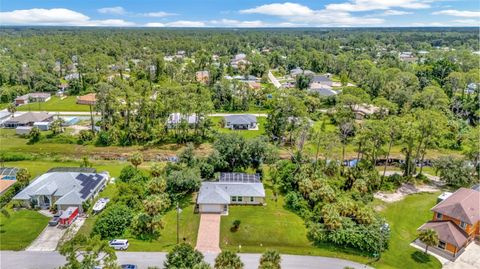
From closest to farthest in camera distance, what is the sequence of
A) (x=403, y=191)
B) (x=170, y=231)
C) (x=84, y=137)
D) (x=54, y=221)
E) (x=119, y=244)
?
(x=119, y=244) < (x=170, y=231) < (x=54, y=221) < (x=403, y=191) < (x=84, y=137)

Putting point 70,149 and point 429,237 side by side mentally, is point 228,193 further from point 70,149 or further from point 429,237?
point 70,149

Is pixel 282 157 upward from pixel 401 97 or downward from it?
downward

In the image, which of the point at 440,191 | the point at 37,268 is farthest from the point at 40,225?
the point at 440,191

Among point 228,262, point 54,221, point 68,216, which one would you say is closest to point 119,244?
point 68,216

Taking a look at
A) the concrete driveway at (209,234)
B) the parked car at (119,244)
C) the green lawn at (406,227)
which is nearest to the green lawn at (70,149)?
the concrete driveway at (209,234)

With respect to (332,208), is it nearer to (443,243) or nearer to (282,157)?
(443,243)

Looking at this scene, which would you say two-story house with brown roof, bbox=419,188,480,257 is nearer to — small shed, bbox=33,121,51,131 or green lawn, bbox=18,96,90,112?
small shed, bbox=33,121,51,131

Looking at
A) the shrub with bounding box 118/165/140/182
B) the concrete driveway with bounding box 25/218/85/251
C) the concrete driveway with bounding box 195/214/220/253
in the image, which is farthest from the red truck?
the concrete driveway with bounding box 195/214/220/253
